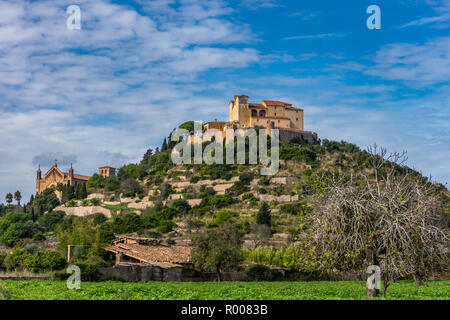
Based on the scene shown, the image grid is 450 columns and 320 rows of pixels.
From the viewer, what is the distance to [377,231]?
629 inches

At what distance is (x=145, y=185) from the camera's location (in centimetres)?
9488

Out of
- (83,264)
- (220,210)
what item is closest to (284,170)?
(220,210)

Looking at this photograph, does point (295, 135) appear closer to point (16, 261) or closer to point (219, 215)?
point (219, 215)

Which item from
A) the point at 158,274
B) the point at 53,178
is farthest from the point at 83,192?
the point at 158,274

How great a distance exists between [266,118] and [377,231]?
8578 centimetres

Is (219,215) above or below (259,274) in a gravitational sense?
above

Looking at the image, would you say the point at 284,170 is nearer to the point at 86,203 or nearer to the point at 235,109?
the point at 235,109

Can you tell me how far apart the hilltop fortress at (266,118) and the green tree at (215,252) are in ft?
204

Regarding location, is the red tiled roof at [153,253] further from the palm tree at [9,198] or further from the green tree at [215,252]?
the palm tree at [9,198]

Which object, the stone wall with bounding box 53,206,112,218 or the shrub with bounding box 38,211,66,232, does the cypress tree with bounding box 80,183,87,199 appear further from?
the shrub with bounding box 38,211,66,232

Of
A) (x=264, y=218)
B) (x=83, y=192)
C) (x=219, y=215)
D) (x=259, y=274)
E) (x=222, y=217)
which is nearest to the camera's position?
(x=259, y=274)
